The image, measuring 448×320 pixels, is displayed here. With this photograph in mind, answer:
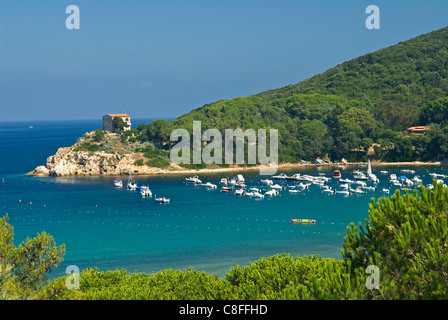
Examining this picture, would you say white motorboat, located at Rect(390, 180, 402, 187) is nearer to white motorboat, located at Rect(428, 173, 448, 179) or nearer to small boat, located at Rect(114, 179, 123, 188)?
white motorboat, located at Rect(428, 173, 448, 179)

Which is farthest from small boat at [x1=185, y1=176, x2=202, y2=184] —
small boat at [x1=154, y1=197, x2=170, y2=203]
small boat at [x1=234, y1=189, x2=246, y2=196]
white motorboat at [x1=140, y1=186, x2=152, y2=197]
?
small boat at [x1=154, y1=197, x2=170, y2=203]

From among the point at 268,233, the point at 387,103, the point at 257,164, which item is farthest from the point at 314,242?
the point at 387,103

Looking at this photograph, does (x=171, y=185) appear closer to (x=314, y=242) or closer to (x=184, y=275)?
(x=314, y=242)

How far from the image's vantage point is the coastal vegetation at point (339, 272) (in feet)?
49.1

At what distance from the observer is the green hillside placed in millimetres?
82688

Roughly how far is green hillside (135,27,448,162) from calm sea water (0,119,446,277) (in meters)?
12.6

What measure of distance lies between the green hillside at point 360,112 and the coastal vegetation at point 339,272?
204ft

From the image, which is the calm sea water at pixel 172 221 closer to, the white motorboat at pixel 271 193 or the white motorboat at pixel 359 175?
the white motorboat at pixel 359 175

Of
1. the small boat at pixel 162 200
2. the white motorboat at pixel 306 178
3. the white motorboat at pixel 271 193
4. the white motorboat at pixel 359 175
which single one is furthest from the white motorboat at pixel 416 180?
the small boat at pixel 162 200

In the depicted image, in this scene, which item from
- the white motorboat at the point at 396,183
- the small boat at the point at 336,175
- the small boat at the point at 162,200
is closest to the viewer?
the small boat at the point at 162,200

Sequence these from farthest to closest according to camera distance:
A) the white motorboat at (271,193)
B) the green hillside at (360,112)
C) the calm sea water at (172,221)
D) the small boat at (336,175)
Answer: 1. the green hillside at (360,112)
2. the small boat at (336,175)
3. the white motorboat at (271,193)
4. the calm sea water at (172,221)

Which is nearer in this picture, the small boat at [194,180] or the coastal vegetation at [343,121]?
the small boat at [194,180]

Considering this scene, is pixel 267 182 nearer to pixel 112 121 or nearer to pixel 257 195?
pixel 257 195

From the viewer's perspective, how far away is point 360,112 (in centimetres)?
8850
